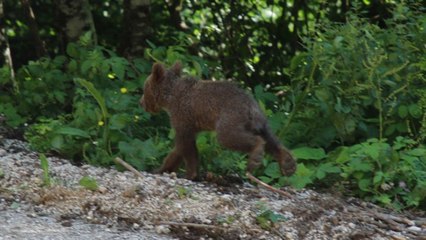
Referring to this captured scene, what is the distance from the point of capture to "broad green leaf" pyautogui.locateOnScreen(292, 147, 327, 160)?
8.04m

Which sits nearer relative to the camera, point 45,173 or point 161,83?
point 45,173

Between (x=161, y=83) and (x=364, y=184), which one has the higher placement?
(x=161, y=83)

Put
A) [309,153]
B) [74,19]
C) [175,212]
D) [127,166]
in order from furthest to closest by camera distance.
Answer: [74,19]
[309,153]
[127,166]
[175,212]

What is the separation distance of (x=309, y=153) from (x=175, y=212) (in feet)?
5.51

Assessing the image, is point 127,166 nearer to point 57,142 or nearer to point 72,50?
point 57,142

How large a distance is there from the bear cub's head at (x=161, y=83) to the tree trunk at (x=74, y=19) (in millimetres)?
2775

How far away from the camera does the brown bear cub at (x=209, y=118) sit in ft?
24.7

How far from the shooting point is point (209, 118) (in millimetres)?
7816

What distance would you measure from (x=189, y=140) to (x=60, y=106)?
244 centimetres

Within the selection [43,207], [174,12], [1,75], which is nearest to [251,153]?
[43,207]

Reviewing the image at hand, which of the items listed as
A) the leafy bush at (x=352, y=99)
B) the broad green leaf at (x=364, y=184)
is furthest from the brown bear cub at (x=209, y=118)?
the broad green leaf at (x=364, y=184)

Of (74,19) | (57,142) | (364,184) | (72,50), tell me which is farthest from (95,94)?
(74,19)

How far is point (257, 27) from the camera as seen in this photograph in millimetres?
12703

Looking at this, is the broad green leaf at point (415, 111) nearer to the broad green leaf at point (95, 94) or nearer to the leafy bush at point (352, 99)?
the leafy bush at point (352, 99)
